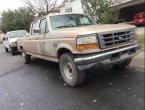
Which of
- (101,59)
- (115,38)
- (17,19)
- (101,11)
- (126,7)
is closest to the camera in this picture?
(101,59)

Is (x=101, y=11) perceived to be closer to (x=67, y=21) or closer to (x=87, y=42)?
(x=67, y=21)

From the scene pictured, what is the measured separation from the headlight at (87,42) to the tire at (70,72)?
54cm

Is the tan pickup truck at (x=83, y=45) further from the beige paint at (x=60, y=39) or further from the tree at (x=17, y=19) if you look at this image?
the tree at (x=17, y=19)

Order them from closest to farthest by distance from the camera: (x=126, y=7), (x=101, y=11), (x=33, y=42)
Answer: (x=33, y=42) → (x=101, y=11) → (x=126, y=7)

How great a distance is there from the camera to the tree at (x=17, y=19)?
102 ft

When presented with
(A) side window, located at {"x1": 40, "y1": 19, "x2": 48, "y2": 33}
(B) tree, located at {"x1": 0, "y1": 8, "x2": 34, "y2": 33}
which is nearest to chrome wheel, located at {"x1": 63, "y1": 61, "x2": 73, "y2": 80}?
(A) side window, located at {"x1": 40, "y1": 19, "x2": 48, "y2": 33}

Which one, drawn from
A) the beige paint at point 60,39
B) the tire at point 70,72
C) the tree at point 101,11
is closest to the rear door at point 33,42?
the beige paint at point 60,39

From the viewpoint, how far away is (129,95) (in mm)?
5059

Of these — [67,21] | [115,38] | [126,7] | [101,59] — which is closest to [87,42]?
[101,59]

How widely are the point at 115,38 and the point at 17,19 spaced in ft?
88.7

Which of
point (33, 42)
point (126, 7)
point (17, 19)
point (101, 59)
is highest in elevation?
point (126, 7)

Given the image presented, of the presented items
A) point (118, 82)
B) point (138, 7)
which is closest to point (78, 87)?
point (118, 82)

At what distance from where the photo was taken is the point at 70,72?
20.2ft

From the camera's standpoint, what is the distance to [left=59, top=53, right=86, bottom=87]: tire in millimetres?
5699
